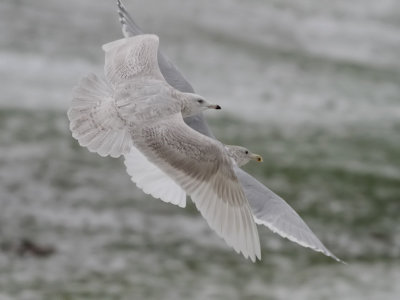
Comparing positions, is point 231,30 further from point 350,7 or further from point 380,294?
point 380,294

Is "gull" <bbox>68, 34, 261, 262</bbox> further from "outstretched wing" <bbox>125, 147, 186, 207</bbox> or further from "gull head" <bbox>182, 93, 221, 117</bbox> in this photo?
"outstretched wing" <bbox>125, 147, 186, 207</bbox>

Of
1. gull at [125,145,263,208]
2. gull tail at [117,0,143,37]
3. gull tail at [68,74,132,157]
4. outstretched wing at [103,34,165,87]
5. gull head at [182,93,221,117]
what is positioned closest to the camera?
gull tail at [68,74,132,157]

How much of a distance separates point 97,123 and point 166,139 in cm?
31

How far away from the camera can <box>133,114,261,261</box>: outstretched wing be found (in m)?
3.71

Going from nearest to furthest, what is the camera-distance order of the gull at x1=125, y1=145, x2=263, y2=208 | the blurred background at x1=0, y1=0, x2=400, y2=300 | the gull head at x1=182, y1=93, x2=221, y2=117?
the gull head at x1=182, y1=93, x2=221, y2=117, the gull at x1=125, y1=145, x2=263, y2=208, the blurred background at x1=0, y1=0, x2=400, y2=300

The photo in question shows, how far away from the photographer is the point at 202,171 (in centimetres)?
382

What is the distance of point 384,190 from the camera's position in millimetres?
9664

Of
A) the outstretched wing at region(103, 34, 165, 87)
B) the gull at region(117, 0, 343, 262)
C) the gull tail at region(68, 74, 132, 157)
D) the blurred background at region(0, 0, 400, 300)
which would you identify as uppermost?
the outstretched wing at region(103, 34, 165, 87)

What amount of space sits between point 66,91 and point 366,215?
477 cm

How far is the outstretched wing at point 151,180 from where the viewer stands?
416 cm

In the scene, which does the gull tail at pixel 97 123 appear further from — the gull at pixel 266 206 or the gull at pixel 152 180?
the gull at pixel 266 206

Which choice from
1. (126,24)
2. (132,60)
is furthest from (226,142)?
(132,60)

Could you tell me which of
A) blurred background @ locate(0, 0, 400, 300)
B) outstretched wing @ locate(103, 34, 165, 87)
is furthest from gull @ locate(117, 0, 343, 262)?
blurred background @ locate(0, 0, 400, 300)

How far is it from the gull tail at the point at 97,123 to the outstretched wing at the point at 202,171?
A: 0.27 ft
